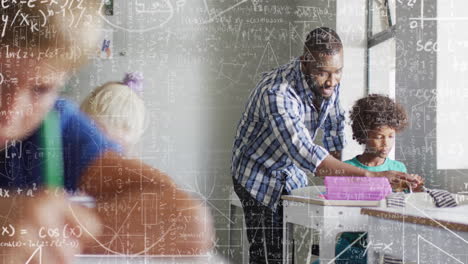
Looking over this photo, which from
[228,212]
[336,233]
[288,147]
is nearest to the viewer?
[336,233]

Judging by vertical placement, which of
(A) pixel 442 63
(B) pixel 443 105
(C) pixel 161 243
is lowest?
(C) pixel 161 243

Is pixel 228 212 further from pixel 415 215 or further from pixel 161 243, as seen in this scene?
pixel 415 215

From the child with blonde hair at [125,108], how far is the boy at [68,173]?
42 millimetres

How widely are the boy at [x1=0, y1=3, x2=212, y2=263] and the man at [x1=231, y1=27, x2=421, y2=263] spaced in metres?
0.34

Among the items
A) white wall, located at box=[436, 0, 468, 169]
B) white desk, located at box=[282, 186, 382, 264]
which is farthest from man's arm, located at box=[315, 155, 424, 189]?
white wall, located at box=[436, 0, 468, 169]

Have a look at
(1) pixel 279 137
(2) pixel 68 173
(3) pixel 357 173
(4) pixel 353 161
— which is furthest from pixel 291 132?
(2) pixel 68 173

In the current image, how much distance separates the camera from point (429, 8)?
2.26 meters

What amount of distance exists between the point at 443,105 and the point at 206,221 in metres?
0.96

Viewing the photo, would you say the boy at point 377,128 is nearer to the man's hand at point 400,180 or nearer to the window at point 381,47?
the window at point 381,47

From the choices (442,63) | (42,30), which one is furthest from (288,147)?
(42,30)

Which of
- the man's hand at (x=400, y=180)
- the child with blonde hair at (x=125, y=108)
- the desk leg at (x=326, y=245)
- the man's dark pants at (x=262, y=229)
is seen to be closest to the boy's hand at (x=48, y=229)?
the child with blonde hair at (x=125, y=108)

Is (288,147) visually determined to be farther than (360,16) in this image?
No

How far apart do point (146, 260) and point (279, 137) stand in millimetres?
772

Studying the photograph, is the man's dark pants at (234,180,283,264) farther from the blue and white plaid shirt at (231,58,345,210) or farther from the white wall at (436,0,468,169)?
the white wall at (436,0,468,169)
